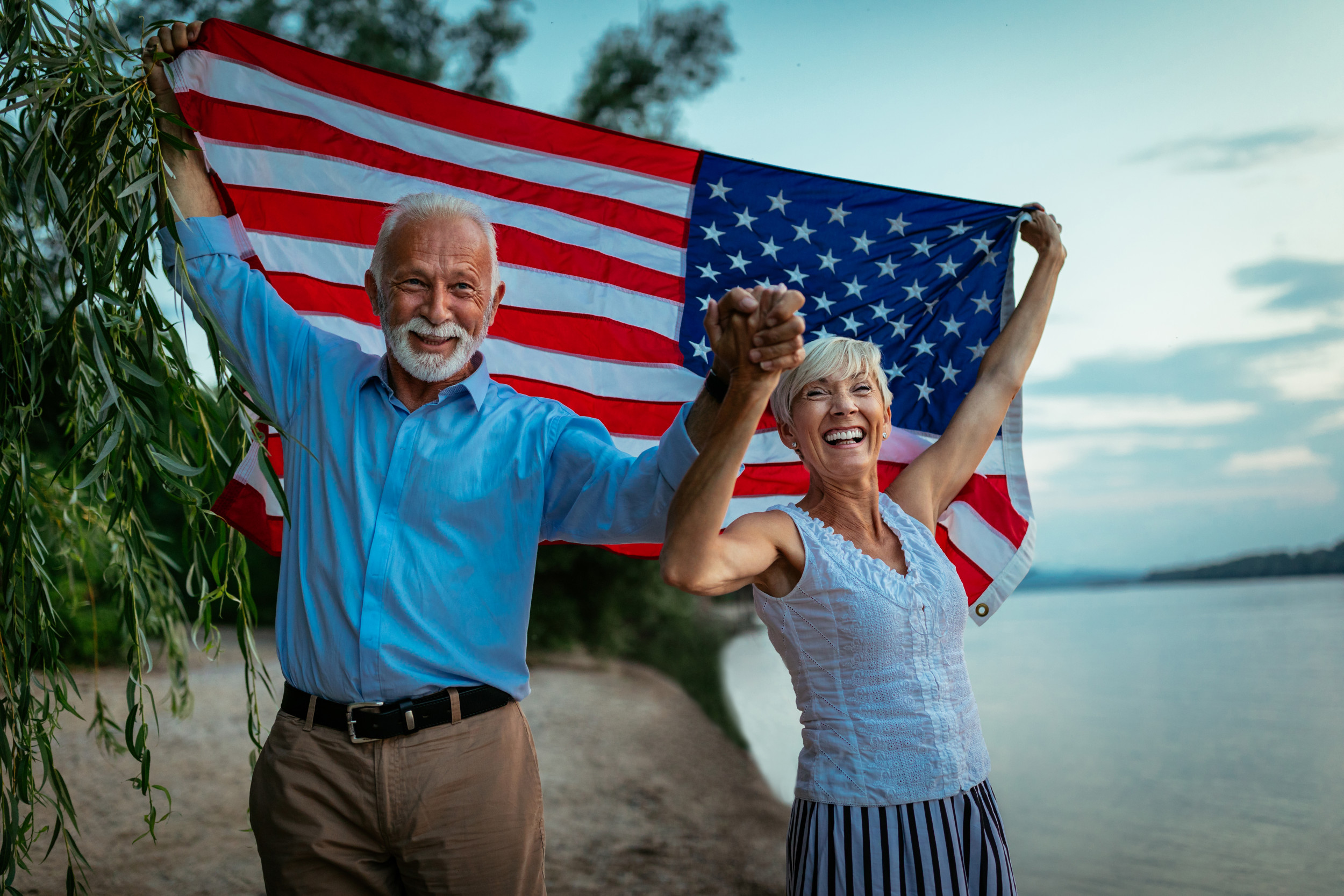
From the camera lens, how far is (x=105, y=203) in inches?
74.3

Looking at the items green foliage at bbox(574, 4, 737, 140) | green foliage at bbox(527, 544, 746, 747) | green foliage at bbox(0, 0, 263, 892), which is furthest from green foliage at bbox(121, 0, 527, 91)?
green foliage at bbox(0, 0, 263, 892)

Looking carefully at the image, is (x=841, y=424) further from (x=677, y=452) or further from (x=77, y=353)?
(x=77, y=353)

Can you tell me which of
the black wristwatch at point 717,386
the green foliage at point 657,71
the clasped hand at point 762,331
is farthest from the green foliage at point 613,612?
the clasped hand at point 762,331

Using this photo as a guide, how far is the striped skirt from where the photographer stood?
5.80 feet

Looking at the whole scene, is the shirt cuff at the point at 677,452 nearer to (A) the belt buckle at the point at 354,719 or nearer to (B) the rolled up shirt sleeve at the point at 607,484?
(B) the rolled up shirt sleeve at the point at 607,484

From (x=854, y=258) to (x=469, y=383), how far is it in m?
1.46

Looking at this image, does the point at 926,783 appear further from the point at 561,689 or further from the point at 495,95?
the point at 495,95

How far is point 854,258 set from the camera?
288 centimetres

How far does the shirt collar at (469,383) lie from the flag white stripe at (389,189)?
0.68 meters

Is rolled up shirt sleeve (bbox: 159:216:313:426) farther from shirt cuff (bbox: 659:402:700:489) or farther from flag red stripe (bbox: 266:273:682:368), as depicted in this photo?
shirt cuff (bbox: 659:402:700:489)

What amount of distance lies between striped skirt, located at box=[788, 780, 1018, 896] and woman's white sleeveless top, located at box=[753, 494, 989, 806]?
0.03 metres

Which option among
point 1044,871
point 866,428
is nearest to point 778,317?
point 866,428

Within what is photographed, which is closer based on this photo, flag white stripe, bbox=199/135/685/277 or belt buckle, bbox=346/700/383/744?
belt buckle, bbox=346/700/383/744

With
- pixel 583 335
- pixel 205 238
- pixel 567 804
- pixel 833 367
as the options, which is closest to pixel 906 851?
pixel 833 367
